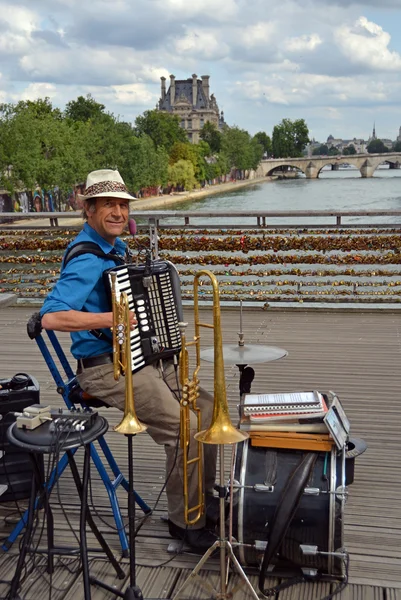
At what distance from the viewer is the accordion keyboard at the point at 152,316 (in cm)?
316

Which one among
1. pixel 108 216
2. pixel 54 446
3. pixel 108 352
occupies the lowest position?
pixel 54 446

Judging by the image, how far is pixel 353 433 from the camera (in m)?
4.71

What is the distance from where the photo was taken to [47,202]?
5172 cm

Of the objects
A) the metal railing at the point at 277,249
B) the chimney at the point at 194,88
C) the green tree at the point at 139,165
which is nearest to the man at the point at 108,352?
the metal railing at the point at 277,249

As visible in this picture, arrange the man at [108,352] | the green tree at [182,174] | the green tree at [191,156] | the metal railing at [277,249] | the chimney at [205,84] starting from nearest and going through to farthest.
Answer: the man at [108,352] < the metal railing at [277,249] < the green tree at [182,174] < the green tree at [191,156] < the chimney at [205,84]

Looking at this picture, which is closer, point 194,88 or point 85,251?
point 85,251

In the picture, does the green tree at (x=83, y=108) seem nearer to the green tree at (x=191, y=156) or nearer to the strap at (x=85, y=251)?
the green tree at (x=191, y=156)

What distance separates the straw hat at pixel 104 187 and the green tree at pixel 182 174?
75415 mm

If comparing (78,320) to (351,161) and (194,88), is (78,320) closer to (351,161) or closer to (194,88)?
(351,161)

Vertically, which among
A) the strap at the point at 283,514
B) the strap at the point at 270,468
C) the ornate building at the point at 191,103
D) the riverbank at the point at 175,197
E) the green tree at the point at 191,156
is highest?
the ornate building at the point at 191,103

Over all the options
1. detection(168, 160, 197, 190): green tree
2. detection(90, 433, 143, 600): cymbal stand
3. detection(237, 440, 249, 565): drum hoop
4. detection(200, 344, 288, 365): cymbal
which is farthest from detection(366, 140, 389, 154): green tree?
detection(90, 433, 143, 600): cymbal stand

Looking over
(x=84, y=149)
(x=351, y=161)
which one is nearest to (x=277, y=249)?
(x=84, y=149)

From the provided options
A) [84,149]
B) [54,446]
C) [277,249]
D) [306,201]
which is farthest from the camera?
[306,201]

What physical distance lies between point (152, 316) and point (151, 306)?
0.16ft
